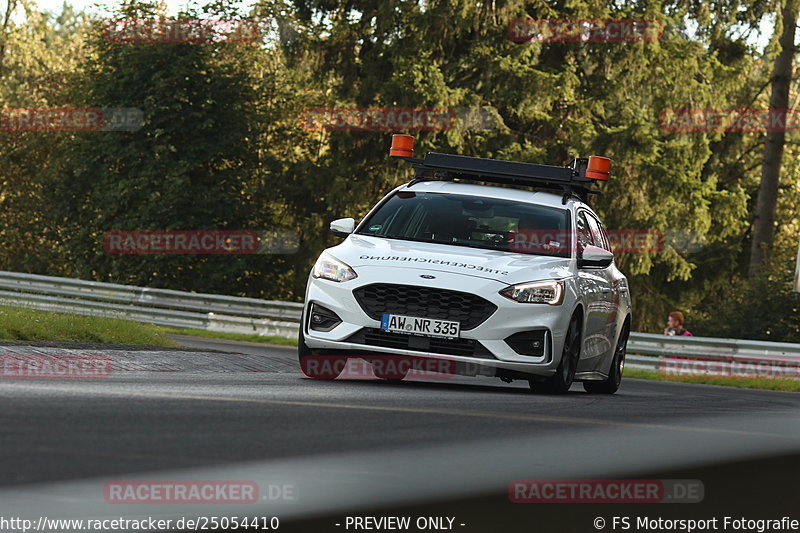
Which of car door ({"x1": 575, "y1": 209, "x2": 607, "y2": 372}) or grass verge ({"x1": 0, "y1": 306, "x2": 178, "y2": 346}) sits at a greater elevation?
car door ({"x1": 575, "y1": 209, "x2": 607, "y2": 372})

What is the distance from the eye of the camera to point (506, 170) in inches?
534

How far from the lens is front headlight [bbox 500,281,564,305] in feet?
36.3

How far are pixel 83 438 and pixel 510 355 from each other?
5682mm

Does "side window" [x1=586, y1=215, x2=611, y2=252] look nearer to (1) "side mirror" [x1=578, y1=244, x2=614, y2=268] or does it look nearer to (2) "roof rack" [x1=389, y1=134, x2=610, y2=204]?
(2) "roof rack" [x1=389, y1=134, x2=610, y2=204]

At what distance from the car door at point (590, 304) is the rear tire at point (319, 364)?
2089 mm

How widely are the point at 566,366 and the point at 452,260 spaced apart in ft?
4.30

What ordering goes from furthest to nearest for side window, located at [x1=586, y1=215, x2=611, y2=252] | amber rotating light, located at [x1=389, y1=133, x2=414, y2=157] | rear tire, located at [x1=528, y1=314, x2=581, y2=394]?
side window, located at [x1=586, y1=215, x2=611, y2=252]
amber rotating light, located at [x1=389, y1=133, x2=414, y2=157]
rear tire, located at [x1=528, y1=314, x2=581, y2=394]

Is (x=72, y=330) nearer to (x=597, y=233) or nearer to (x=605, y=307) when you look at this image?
(x=597, y=233)

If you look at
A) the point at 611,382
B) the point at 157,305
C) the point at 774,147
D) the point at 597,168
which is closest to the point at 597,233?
the point at 597,168

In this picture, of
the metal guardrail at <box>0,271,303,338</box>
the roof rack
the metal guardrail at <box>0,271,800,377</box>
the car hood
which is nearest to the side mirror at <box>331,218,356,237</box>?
the car hood

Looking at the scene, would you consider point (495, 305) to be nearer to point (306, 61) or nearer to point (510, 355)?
point (510, 355)

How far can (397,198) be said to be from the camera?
12930mm

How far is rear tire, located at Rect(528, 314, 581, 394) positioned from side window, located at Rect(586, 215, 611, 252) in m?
2.07

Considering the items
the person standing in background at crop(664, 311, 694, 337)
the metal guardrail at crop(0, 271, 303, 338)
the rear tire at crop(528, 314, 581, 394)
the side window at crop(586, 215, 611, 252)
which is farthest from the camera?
the metal guardrail at crop(0, 271, 303, 338)
